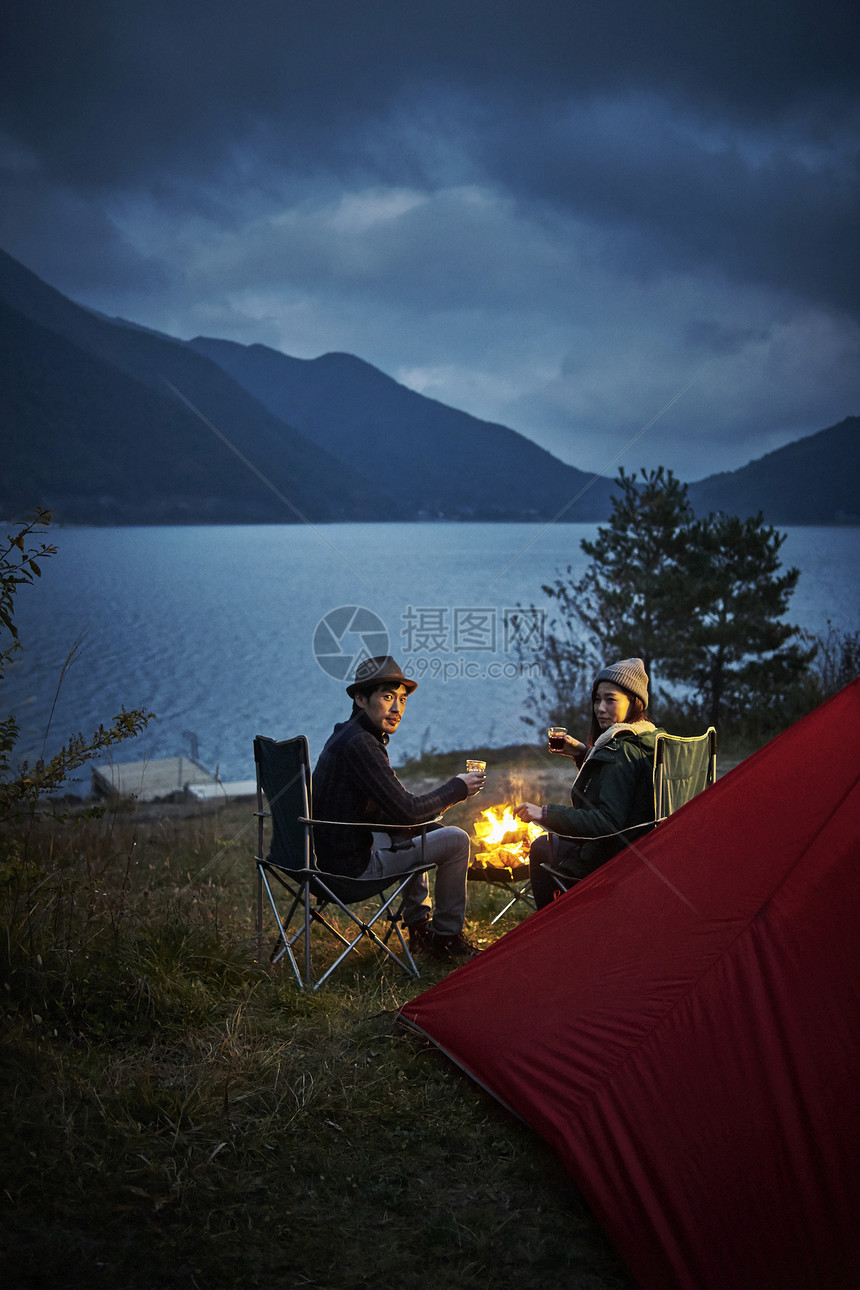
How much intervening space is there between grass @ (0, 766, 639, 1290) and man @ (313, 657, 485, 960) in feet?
0.95

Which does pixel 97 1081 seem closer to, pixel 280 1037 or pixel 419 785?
pixel 280 1037

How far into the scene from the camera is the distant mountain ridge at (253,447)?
4066cm

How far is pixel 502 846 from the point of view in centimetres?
441

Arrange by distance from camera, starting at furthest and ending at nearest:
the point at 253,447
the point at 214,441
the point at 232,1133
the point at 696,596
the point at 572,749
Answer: the point at 253,447 < the point at 214,441 < the point at 696,596 < the point at 572,749 < the point at 232,1133

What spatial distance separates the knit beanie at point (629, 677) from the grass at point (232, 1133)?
1465 mm

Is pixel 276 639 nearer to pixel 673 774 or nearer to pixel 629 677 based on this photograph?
pixel 629 677

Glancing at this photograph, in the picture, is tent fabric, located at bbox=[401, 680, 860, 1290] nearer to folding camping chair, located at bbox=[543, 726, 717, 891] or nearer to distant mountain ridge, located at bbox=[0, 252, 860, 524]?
folding camping chair, located at bbox=[543, 726, 717, 891]

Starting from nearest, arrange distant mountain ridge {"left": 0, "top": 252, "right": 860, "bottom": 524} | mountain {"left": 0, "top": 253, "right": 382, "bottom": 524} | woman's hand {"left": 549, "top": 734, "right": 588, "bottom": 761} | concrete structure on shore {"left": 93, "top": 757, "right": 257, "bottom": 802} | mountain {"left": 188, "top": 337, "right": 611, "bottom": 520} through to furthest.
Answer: woman's hand {"left": 549, "top": 734, "right": 588, "bottom": 761}, concrete structure on shore {"left": 93, "top": 757, "right": 257, "bottom": 802}, distant mountain ridge {"left": 0, "top": 252, "right": 860, "bottom": 524}, mountain {"left": 0, "top": 253, "right": 382, "bottom": 524}, mountain {"left": 188, "top": 337, "right": 611, "bottom": 520}

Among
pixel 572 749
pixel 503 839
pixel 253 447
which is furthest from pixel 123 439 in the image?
pixel 572 749

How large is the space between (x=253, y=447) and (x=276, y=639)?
146 feet

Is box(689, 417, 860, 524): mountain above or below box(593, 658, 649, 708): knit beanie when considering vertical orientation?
above

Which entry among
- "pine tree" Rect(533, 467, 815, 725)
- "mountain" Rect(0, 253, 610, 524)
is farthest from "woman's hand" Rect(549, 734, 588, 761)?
"mountain" Rect(0, 253, 610, 524)

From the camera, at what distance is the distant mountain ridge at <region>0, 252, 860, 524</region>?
40656 mm

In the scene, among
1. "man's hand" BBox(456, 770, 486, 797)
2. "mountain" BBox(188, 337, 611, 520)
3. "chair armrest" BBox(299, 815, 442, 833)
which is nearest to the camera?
"chair armrest" BBox(299, 815, 442, 833)
